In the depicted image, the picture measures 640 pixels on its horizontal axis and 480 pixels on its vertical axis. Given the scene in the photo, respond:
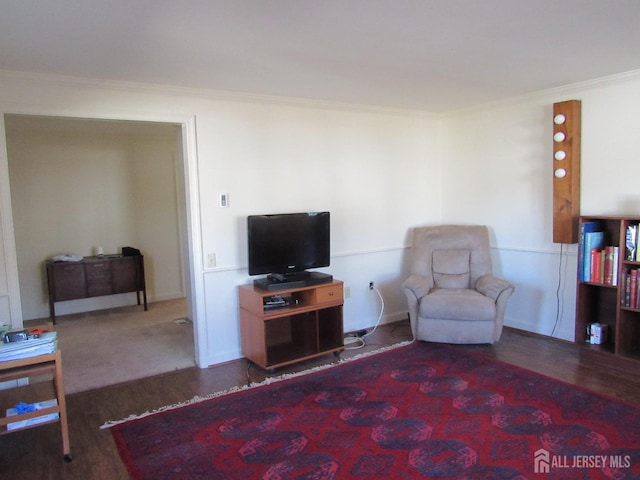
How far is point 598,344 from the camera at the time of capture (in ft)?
12.4

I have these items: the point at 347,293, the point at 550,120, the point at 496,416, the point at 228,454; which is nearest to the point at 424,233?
the point at 347,293

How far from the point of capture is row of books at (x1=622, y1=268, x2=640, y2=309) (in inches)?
136

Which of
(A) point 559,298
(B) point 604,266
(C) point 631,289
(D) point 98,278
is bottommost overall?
(A) point 559,298

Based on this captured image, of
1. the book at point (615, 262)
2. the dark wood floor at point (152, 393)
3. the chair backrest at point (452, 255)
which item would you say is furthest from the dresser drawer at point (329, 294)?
the book at point (615, 262)

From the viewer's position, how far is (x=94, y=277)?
5.61 metres

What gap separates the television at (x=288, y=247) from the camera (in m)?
3.74

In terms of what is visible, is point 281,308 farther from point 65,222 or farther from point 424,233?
point 65,222

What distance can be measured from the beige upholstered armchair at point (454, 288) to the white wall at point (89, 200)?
141 inches

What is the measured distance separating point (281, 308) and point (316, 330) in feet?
1.27

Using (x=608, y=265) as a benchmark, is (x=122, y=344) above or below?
below

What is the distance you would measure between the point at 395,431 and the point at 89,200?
5.04 m

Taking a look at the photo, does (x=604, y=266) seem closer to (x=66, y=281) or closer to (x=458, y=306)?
(x=458, y=306)

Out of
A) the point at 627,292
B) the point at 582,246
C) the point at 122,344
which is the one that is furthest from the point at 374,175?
the point at 122,344

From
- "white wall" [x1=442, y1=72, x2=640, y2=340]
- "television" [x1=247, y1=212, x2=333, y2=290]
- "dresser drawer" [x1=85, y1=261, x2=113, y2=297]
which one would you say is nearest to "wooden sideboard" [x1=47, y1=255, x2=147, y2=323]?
"dresser drawer" [x1=85, y1=261, x2=113, y2=297]
